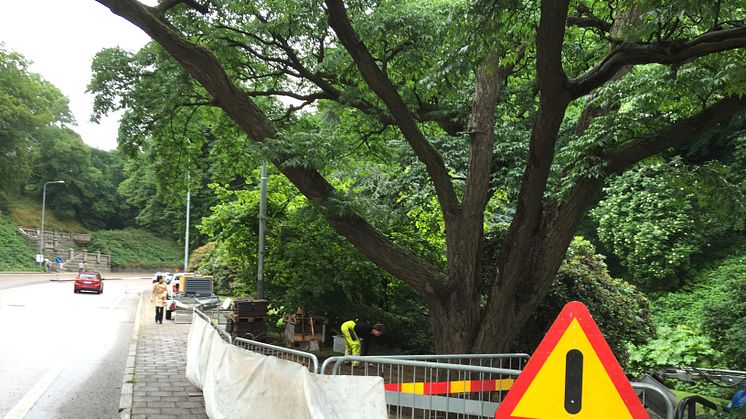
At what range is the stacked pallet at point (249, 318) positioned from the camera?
1316 centimetres

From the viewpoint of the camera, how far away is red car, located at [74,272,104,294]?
3350 centimetres

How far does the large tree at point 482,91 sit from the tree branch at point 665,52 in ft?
0.06

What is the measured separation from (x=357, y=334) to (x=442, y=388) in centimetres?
578

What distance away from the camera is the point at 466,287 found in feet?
28.9

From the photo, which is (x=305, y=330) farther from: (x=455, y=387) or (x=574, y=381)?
(x=574, y=381)

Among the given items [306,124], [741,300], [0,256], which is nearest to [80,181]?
[0,256]

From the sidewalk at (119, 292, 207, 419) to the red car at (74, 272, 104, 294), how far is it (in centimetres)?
1977

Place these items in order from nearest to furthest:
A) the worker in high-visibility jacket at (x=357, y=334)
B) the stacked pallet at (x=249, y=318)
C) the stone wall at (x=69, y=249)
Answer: the worker in high-visibility jacket at (x=357, y=334) < the stacked pallet at (x=249, y=318) < the stone wall at (x=69, y=249)

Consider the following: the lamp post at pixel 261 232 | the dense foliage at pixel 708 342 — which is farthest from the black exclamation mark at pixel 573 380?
the lamp post at pixel 261 232

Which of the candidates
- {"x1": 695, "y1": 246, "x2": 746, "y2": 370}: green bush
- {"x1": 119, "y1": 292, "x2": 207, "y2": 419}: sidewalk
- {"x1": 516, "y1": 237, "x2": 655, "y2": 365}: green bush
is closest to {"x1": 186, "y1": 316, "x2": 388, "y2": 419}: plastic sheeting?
{"x1": 119, "y1": 292, "x2": 207, "y2": 419}: sidewalk

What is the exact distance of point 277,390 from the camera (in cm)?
522

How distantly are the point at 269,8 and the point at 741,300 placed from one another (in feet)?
48.8

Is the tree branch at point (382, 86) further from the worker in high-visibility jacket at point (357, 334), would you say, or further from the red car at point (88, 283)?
the red car at point (88, 283)

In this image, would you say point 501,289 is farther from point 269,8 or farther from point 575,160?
point 269,8
